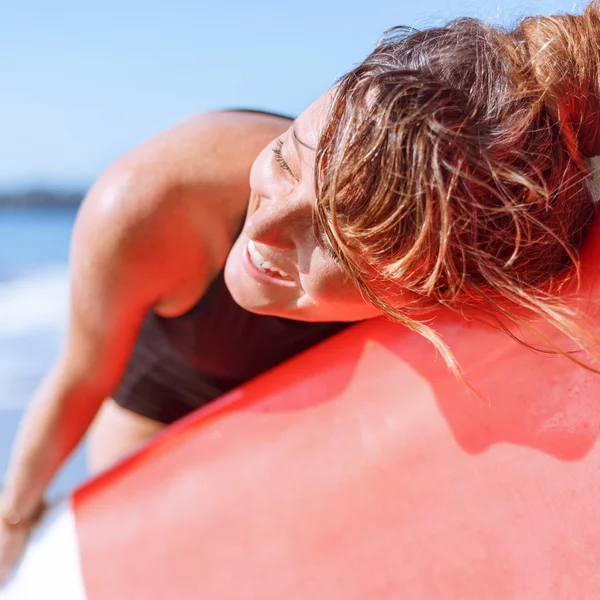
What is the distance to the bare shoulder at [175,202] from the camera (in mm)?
998

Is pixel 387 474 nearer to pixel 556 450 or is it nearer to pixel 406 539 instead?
pixel 406 539

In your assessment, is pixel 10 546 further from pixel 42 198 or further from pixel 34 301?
pixel 42 198

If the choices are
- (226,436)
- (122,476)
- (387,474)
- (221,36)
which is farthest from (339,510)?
(221,36)

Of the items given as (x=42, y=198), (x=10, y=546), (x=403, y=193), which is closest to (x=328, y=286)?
(x=403, y=193)

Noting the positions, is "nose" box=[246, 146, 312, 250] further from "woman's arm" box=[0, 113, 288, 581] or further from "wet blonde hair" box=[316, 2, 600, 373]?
"woman's arm" box=[0, 113, 288, 581]

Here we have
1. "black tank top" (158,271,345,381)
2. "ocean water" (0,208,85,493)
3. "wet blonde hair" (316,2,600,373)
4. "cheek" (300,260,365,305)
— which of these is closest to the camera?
"wet blonde hair" (316,2,600,373)

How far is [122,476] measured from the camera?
1.08m

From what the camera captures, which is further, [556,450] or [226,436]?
[226,436]

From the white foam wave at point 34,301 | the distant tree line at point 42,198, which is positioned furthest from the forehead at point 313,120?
the distant tree line at point 42,198

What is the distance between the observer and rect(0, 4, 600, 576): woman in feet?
2.14

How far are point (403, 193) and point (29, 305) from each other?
2.11 m

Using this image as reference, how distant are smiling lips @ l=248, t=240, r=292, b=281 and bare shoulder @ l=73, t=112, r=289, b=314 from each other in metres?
0.15

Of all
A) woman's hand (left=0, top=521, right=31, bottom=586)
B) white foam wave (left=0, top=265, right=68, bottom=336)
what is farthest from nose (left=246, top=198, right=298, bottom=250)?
white foam wave (left=0, top=265, right=68, bottom=336)

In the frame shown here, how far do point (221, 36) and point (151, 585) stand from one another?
7.51 feet
